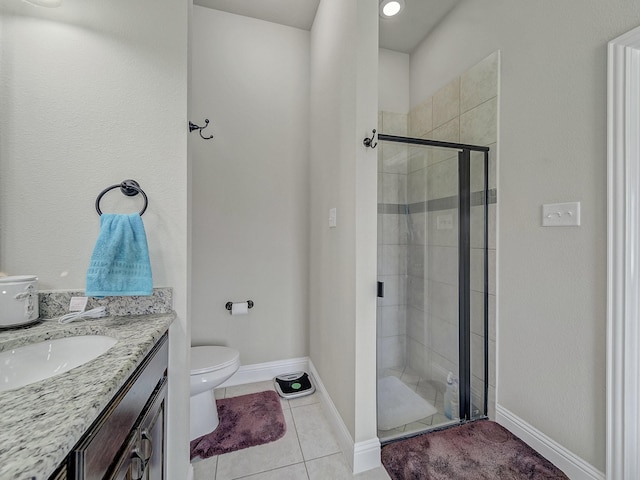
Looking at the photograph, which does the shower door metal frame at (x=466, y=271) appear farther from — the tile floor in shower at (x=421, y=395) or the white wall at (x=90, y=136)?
the white wall at (x=90, y=136)

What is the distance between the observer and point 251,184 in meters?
2.25

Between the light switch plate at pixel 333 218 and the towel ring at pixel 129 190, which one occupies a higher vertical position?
the towel ring at pixel 129 190

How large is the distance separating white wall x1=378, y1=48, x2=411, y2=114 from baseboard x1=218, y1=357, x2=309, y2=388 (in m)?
2.37

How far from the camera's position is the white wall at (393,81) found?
2473 mm

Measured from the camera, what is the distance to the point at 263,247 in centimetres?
229

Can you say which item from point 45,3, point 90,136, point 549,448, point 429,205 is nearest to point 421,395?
point 549,448

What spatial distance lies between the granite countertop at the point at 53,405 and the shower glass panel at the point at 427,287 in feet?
4.58

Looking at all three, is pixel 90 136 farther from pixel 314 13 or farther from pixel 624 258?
pixel 624 258

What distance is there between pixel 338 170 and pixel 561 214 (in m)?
1.13

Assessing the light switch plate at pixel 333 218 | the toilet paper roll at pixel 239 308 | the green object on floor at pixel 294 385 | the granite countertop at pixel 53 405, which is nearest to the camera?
the granite countertop at pixel 53 405

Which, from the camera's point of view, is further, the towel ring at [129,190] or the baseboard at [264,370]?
the baseboard at [264,370]

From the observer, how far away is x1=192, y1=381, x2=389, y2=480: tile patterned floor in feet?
4.43

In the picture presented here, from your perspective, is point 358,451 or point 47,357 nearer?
point 47,357

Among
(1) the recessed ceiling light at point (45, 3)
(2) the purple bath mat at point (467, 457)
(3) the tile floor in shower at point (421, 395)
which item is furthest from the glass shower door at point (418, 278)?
(1) the recessed ceiling light at point (45, 3)
